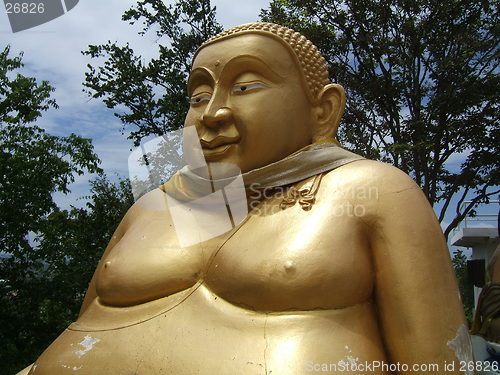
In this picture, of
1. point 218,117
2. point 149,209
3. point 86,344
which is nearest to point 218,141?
point 218,117

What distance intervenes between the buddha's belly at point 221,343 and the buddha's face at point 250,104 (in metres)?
0.76

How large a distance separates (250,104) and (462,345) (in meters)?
1.45

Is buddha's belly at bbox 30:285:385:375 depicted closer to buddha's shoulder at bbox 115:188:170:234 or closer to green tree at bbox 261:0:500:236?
buddha's shoulder at bbox 115:188:170:234

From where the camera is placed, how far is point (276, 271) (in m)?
2.05

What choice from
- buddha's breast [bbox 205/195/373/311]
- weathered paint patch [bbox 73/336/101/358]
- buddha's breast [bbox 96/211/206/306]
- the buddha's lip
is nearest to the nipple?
buddha's breast [bbox 205/195/373/311]

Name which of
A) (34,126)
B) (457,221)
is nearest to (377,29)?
(457,221)

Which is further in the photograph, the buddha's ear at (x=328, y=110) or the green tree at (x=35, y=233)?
the green tree at (x=35, y=233)

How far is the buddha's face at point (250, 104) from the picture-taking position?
99.4 inches

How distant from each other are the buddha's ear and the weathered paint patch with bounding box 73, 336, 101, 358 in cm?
153

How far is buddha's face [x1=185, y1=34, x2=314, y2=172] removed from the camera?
253cm

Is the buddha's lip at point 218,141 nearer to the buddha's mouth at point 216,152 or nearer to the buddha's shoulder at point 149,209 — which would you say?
the buddha's mouth at point 216,152

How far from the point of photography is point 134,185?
328 centimetres

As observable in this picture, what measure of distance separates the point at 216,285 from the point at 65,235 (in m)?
6.84

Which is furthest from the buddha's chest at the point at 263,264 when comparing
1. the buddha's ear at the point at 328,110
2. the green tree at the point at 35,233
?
the green tree at the point at 35,233
